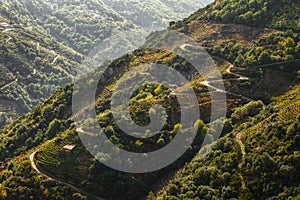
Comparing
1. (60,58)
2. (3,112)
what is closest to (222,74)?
(3,112)

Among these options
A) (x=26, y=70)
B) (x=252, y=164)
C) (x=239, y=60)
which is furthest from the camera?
(x=26, y=70)

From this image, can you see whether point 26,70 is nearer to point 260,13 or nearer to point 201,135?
point 260,13

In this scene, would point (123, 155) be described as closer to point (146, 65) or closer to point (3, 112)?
point (146, 65)

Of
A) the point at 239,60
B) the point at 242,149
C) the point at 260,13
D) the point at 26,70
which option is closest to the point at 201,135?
the point at 242,149

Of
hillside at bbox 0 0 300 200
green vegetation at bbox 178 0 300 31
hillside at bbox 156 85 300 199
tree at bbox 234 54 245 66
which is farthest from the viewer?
green vegetation at bbox 178 0 300 31

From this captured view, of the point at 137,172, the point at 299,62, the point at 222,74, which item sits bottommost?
the point at 137,172

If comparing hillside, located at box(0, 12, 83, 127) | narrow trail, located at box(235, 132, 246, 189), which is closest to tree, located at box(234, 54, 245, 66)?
narrow trail, located at box(235, 132, 246, 189)

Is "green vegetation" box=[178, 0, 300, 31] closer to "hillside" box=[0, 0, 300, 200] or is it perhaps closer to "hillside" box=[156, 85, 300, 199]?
"hillside" box=[0, 0, 300, 200]

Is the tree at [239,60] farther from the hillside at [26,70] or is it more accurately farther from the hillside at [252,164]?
the hillside at [26,70]

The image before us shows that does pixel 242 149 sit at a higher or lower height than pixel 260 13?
lower
